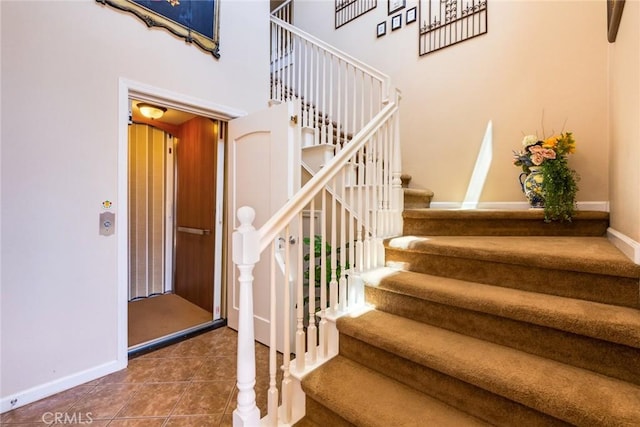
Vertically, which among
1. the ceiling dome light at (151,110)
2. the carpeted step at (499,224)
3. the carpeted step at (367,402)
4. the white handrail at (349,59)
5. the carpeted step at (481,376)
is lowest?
the carpeted step at (367,402)

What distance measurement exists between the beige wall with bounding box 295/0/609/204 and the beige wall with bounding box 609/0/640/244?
1.72ft

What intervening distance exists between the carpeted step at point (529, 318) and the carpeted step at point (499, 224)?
20.6 inches

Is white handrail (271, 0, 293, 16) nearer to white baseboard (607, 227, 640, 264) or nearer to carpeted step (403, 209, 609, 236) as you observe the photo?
carpeted step (403, 209, 609, 236)

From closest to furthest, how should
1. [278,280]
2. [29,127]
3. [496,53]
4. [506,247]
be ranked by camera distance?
[506,247]
[29,127]
[278,280]
[496,53]

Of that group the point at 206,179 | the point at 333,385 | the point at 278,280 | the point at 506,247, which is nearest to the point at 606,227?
the point at 506,247

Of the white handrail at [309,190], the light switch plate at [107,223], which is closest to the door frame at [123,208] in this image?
the light switch plate at [107,223]

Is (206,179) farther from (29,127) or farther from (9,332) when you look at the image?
(9,332)

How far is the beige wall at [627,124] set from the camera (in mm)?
1256

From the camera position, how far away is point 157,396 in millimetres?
1662

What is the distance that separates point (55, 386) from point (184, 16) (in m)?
2.68

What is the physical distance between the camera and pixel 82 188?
180cm

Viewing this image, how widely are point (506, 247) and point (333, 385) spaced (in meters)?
1.13

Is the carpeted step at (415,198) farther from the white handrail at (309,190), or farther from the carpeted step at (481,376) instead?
the carpeted step at (481,376)

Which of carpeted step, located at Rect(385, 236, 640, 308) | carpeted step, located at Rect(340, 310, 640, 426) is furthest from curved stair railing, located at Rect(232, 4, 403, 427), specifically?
carpeted step, located at Rect(385, 236, 640, 308)
